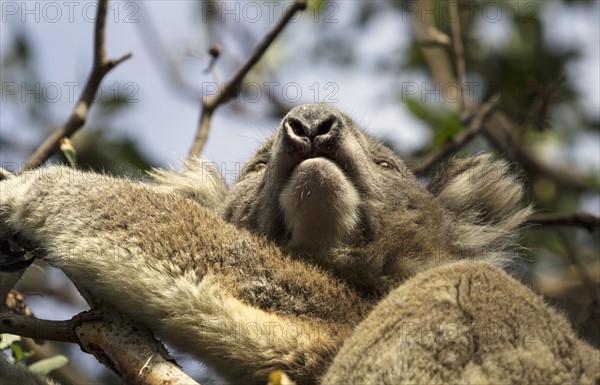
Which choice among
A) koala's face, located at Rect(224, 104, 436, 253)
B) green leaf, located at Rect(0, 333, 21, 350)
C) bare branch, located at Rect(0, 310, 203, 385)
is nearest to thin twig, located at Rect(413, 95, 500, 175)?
koala's face, located at Rect(224, 104, 436, 253)

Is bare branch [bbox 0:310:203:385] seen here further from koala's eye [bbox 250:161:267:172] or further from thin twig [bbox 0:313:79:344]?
koala's eye [bbox 250:161:267:172]

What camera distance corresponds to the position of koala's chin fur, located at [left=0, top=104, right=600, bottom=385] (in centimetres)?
417

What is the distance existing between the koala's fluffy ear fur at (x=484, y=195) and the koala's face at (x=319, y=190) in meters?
0.96

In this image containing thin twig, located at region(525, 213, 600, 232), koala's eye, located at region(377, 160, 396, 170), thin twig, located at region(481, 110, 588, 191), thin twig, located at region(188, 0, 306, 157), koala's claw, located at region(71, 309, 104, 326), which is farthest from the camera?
thin twig, located at region(481, 110, 588, 191)

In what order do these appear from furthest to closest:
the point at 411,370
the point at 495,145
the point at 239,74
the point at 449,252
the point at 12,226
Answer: the point at 495,145 < the point at 239,74 < the point at 449,252 < the point at 12,226 < the point at 411,370

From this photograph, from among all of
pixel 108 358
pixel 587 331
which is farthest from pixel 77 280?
pixel 587 331

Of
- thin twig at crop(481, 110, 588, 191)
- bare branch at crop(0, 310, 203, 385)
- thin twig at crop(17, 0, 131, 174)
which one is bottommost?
thin twig at crop(481, 110, 588, 191)

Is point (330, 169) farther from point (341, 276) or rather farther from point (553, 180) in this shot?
point (553, 180)

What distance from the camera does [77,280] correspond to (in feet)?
15.7

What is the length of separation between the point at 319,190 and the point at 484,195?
2.10 m

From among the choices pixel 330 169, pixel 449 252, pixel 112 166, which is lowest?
pixel 112 166

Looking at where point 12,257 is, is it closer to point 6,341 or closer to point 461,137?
point 6,341

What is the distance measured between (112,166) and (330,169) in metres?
3.99

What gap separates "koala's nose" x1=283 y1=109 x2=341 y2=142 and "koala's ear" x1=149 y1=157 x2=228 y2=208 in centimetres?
142
